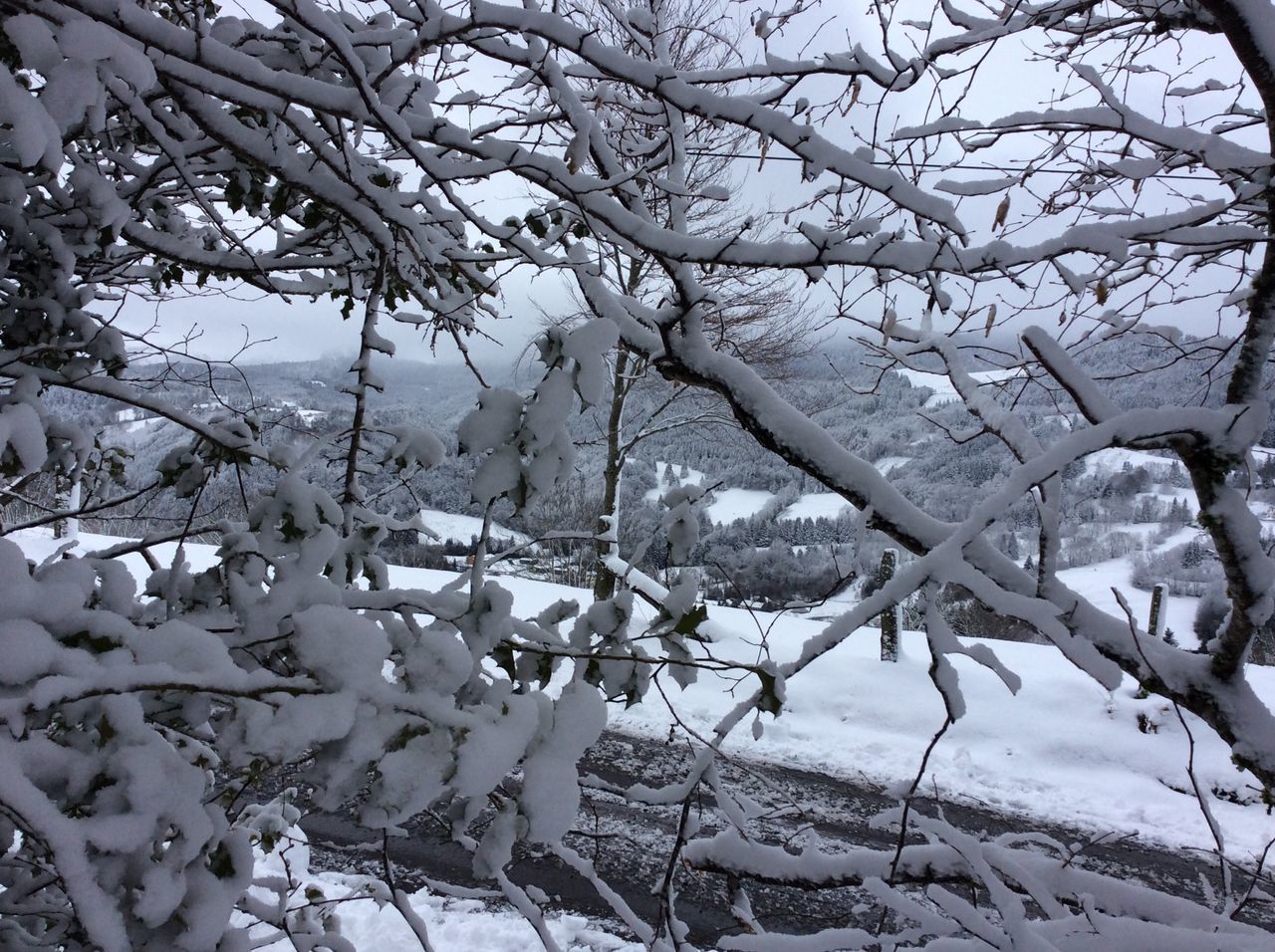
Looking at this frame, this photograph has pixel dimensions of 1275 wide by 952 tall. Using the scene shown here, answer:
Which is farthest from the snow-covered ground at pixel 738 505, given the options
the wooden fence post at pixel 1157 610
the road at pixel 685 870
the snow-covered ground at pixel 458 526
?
the road at pixel 685 870

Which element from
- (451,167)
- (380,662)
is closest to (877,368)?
(451,167)

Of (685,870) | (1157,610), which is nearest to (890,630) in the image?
(1157,610)

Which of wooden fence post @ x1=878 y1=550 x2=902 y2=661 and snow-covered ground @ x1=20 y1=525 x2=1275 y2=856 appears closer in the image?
snow-covered ground @ x1=20 y1=525 x2=1275 y2=856

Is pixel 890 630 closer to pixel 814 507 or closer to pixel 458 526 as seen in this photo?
pixel 458 526

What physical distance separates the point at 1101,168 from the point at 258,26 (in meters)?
2.82

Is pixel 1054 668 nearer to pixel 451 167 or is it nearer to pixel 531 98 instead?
pixel 531 98

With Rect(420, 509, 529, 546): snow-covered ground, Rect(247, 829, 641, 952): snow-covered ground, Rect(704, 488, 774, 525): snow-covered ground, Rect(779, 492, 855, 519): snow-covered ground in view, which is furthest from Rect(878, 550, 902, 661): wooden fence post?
Rect(704, 488, 774, 525): snow-covered ground

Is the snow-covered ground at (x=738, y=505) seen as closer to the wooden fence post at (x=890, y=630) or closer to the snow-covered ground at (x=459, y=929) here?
the wooden fence post at (x=890, y=630)

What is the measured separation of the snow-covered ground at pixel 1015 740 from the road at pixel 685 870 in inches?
10.3

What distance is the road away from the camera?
12.6 ft

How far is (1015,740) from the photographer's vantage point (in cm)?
638

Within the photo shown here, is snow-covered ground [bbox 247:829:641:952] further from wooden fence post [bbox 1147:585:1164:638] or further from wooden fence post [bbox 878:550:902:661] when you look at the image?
wooden fence post [bbox 1147:585:1164:638]

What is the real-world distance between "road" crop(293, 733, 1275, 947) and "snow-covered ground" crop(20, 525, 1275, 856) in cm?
26

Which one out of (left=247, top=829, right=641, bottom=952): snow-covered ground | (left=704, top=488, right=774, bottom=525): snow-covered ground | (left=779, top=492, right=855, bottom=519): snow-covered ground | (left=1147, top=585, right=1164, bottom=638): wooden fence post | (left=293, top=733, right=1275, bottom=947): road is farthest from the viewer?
(left=704, top=488, right=774, bottom=525): snow-covered ground
